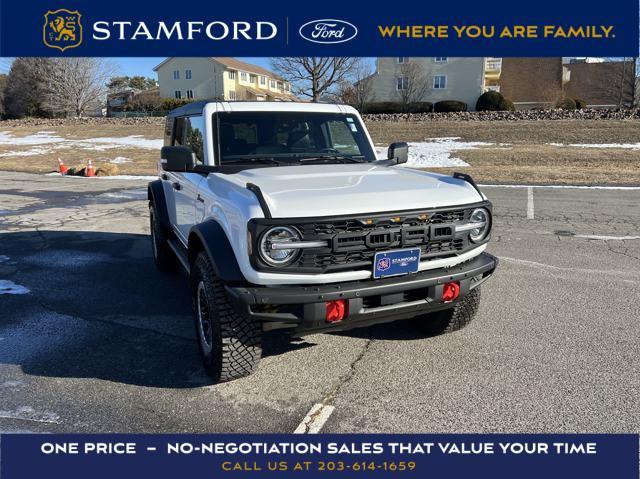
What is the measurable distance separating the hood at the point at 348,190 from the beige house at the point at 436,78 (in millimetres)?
40656

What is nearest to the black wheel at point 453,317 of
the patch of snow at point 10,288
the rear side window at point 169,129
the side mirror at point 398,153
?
the side mirror at point 398,153

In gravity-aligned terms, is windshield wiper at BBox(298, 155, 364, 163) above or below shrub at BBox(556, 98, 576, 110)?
below

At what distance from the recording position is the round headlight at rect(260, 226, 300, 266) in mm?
2963

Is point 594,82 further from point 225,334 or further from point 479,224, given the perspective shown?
point 225,334

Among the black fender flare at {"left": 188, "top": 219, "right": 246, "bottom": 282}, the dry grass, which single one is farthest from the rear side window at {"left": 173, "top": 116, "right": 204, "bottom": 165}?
the dry grass

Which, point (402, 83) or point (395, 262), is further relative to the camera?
point (402, 83)

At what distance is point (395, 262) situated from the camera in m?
3.17

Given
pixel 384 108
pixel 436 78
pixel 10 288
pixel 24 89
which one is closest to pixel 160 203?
pixel 10 288

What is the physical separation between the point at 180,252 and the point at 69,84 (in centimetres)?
5801

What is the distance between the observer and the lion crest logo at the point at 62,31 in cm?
1806

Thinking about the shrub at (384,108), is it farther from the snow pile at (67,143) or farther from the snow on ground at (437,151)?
the snow pile at (67,143)

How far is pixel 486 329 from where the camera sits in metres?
4.28

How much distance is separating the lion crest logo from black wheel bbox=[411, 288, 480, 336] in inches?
721
